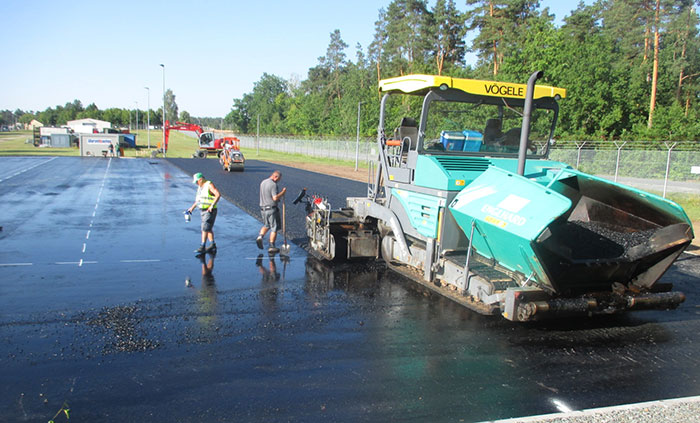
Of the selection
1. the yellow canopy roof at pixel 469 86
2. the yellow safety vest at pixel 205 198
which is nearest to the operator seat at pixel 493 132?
the yellow canopy roof at pixel 469 86

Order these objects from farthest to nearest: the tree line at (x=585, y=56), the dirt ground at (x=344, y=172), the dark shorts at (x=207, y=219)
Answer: the tree line at (x=585, y=56) < the dirt ground at (x=344, y=172) < the dark shorts at (x=207, y=219)

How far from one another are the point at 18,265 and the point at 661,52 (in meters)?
43.0

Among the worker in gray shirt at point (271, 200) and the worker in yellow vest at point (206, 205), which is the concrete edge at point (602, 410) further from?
the worker in yellow vest at point (206, 205)

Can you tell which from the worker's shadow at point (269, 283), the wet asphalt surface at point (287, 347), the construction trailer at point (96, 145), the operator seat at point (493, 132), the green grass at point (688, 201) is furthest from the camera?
the construction trailer at point (96, 145)

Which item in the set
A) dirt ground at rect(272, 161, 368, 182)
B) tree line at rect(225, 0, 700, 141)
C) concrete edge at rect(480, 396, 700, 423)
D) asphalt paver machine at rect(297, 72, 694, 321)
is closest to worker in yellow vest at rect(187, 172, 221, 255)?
asphalt paver machine at rect(297, 72, 694, 321)

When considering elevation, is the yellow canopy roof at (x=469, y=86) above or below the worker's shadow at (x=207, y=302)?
above

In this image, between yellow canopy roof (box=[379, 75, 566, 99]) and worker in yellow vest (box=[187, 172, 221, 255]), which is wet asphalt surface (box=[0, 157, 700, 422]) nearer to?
worker in yellow vest (box=[187, 172, 221, 255])

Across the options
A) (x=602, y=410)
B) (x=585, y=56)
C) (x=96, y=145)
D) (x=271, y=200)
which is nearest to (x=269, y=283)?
(x=271, y=200)

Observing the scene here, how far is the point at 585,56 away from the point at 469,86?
3437 cm

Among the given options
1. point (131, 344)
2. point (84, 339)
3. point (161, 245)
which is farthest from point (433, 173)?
point (161, 245)

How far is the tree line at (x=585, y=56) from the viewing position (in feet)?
113

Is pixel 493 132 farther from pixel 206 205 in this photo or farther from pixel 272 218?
pixel 206 205

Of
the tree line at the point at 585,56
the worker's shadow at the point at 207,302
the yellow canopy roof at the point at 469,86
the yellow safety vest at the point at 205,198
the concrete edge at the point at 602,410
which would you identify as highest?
the tree line at the point at 585,56

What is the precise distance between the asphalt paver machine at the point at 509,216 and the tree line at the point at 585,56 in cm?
2859
